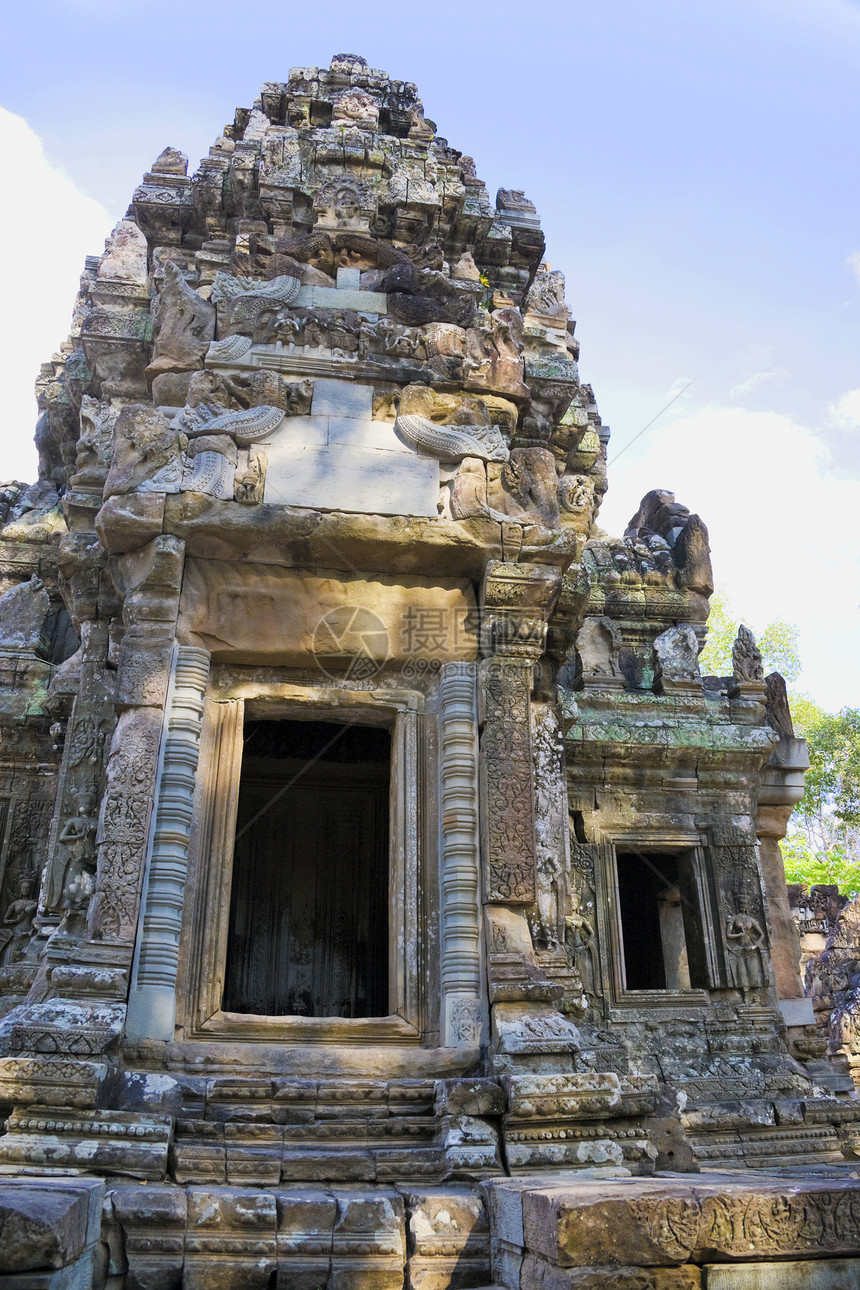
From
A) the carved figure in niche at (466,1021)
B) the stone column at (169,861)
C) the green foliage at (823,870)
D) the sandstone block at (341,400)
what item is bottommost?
the carved figure in niche at (466,1021)

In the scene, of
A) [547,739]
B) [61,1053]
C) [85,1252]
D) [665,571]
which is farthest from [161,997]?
[665,571]

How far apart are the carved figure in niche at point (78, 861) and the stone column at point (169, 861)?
0.88 meters

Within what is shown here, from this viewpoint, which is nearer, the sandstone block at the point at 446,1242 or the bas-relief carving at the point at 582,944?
the sandstone block at the point at 446,1242

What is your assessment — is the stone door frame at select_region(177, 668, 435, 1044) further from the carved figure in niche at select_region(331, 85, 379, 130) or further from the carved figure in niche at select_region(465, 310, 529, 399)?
the carved figure in niche at select_region(331, 85, 379, 130)

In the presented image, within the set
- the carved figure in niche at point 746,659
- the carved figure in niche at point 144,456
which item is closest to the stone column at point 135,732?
the carved figure in niche at point 144,456

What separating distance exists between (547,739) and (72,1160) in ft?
14.2

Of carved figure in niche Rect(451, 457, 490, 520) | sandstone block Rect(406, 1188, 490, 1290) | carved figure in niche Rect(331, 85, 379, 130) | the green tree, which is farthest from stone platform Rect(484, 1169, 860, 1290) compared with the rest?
the green tree

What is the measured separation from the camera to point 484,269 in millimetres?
9383

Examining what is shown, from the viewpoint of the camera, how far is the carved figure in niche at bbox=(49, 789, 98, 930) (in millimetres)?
6145

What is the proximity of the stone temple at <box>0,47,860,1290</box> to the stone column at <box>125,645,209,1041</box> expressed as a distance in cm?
2

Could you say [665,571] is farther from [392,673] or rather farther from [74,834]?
[74,834]

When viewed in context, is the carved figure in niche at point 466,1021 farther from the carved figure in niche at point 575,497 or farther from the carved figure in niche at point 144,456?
the carved figure in niche at point 575,497

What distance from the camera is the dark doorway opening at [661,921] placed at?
29.9 ft

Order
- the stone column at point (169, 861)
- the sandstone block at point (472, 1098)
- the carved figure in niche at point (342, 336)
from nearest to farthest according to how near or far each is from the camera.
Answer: the sandstone block at point (472, 1098)
the stone column at point (169, 861)
the carved figure in niche at point (342, 336)
